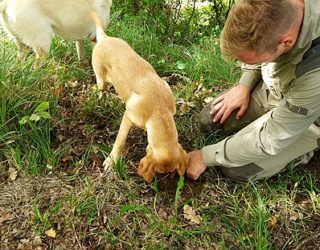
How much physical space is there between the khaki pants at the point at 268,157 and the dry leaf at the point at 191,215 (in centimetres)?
37

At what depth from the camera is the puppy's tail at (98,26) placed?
4139 mm

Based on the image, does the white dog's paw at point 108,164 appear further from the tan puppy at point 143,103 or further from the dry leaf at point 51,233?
the dry leaf at point 51,233

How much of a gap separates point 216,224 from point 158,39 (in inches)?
Result: 109

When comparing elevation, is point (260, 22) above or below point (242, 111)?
above

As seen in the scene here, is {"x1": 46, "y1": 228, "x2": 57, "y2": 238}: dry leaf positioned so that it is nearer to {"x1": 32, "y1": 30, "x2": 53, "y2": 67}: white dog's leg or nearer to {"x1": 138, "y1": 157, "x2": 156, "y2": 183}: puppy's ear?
{"x1": 138, "y1": 157, "x2": 156, "y2": 183}: puppy's ear

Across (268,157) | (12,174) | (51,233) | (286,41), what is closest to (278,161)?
(268,157)

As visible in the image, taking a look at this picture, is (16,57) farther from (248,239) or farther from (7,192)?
(248,239)

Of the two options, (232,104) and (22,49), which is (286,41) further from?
(22,49)

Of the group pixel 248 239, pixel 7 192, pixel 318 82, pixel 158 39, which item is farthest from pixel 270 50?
pixel 158 39

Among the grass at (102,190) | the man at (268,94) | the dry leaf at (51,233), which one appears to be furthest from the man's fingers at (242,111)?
the dry leaf at (51,233)

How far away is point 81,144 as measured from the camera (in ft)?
12.7

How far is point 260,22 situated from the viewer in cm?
256

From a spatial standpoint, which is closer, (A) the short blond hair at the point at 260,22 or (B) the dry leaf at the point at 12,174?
(A) the short blond hair at the point at 260,22

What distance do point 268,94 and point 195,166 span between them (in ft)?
2.93
